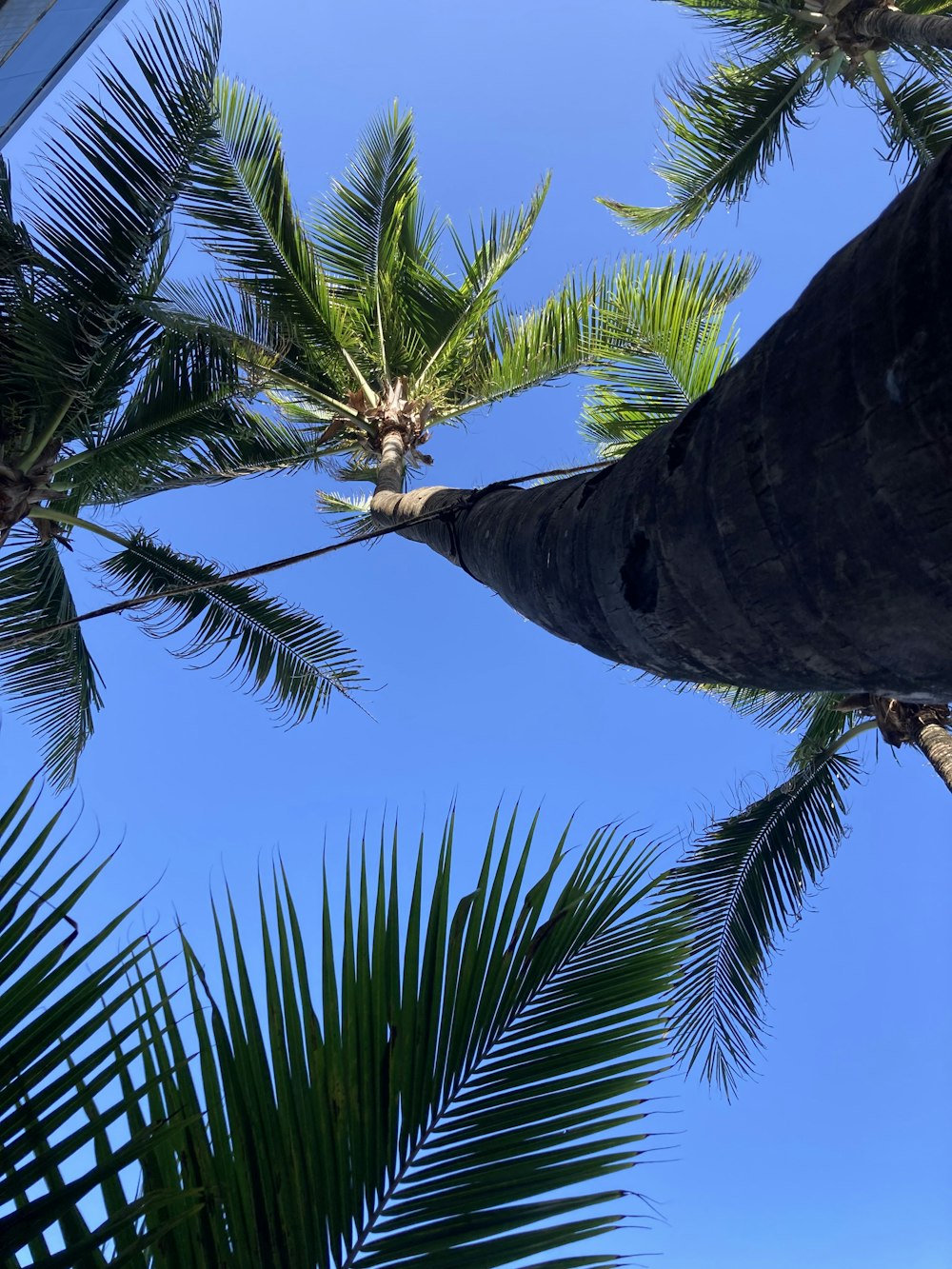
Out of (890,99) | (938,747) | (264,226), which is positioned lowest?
(938,747)

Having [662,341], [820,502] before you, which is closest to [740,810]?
[662,341]

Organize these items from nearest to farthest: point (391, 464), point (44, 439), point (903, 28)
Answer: point (44, 439) < point (391, 464) < point (903, 28)

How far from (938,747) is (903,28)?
5584mm

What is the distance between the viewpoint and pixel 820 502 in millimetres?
1096

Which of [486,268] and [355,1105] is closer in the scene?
[355,1105]

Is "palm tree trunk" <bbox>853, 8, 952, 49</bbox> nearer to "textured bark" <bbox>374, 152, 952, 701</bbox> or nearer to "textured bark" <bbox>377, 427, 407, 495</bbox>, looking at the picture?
"textured bark" <bbox>377, 427, 407, 495</bbox>

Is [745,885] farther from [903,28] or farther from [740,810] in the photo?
[903,28]

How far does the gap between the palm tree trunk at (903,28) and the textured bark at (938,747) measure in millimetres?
4808

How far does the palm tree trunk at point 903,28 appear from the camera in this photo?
17.9ft

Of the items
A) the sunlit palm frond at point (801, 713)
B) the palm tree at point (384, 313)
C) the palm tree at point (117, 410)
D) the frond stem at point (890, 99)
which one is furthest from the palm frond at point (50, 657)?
the frond stem at point (890, 99)

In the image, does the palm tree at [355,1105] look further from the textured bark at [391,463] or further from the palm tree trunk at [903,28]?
the palm tree trunk at [903,28]

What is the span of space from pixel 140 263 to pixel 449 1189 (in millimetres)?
4724

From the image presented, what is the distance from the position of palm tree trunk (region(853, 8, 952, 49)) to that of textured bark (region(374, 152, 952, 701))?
610 centimetres

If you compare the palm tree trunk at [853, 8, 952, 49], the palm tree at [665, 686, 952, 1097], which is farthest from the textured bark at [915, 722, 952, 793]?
the palm tree trunk at [853, 8, 952, 49]
